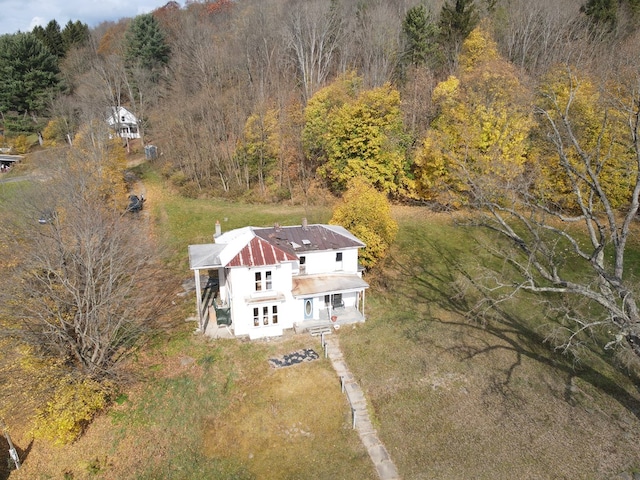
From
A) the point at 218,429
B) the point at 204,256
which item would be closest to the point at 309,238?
the point at 204,256

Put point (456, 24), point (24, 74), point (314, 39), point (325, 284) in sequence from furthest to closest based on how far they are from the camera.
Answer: point (24, 74), point (314, 39), point (456, 24), point (325, 284)

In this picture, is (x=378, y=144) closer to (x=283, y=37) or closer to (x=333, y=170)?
(x=333, y=170)

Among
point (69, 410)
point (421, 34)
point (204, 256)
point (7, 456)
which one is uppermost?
point (421, 34)

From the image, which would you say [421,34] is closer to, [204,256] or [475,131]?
[475,131]

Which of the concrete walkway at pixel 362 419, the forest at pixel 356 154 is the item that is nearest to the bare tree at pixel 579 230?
the forest at pixel 356 154

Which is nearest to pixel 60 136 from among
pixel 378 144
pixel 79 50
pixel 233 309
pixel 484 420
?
pixel 79 50

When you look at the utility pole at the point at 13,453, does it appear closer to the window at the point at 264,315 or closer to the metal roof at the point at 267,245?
the metal roof at the point at 267,245
